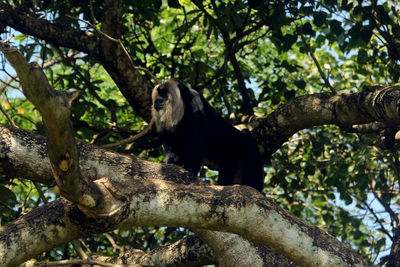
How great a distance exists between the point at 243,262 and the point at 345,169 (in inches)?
94.6

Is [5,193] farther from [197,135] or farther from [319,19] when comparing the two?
[319,19]

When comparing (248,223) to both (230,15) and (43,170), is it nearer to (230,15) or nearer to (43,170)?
(43,170)

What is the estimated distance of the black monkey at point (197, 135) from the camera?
17.0 ft

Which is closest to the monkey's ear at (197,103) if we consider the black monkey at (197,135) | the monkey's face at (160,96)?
the black monkey at (197,135)

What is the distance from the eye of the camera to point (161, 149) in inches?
248

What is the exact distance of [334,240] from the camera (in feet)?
10.2

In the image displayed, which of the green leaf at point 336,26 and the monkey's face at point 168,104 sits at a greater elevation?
the green leaf at point 336,26

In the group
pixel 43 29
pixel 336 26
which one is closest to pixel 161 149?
pixel 43 29

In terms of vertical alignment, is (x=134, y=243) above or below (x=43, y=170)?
below

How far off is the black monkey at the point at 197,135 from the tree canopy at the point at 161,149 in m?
0.15

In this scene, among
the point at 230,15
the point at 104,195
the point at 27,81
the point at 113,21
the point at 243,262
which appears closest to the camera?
the point at 27,81

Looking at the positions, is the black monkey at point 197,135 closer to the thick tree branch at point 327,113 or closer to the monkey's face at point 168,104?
the monkey's face at point 168,104

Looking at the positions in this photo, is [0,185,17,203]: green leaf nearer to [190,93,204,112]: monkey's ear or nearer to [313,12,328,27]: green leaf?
[190,93,204,112]: monkey's ear

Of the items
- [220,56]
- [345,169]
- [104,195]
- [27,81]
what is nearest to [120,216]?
[104,195]
